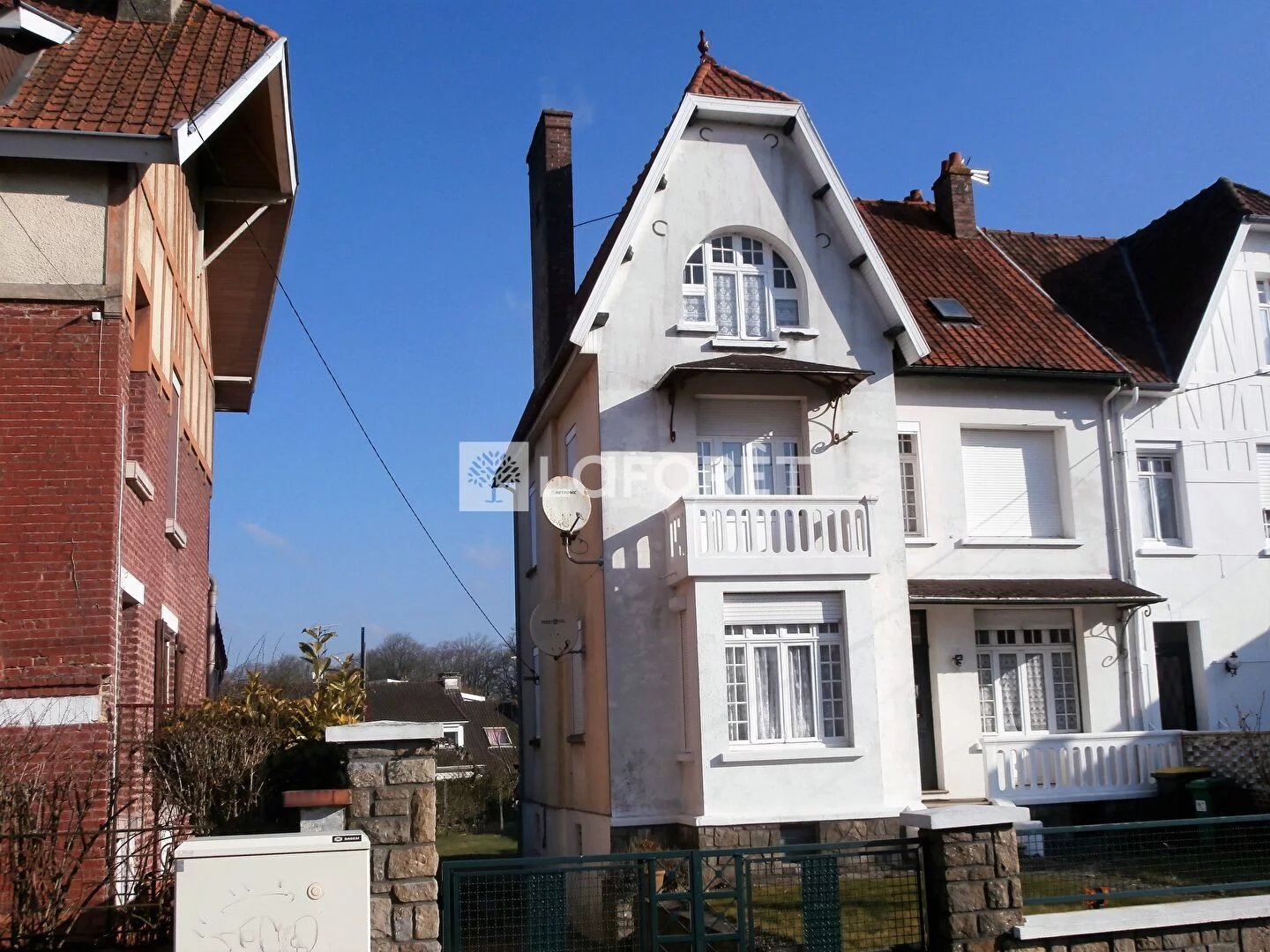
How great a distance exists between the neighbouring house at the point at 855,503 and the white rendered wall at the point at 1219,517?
0.05 meters

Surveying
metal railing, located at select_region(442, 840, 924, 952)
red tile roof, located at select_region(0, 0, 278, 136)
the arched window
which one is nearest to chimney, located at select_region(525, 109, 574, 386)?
the arched window

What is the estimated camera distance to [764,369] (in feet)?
55.4

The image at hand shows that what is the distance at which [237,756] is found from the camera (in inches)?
397

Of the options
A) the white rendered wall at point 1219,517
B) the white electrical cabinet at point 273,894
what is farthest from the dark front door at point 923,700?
the white electrical cabinet at point 273,894

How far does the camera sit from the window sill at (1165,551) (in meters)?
19.6

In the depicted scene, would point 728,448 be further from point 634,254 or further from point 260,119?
point 260,119

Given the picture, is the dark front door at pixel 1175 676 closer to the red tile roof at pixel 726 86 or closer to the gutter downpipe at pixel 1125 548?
the gutter downpipe at pixel 1125 548

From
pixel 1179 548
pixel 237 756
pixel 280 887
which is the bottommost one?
pixel 280 887

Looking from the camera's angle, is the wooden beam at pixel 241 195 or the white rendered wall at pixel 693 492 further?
the wooden beam at pixel 241 195

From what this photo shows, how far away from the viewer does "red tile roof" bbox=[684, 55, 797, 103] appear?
18.0 m

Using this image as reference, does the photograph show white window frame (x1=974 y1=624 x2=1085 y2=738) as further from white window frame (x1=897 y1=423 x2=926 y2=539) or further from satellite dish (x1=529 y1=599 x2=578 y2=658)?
satellite dish (x1=529 y1=599 x2=578 y2=658)

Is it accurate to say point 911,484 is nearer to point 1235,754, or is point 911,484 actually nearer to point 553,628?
point 553,628

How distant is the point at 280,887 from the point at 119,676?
4.14 m

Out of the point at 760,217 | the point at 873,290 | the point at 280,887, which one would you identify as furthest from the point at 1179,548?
the point at 280,887
